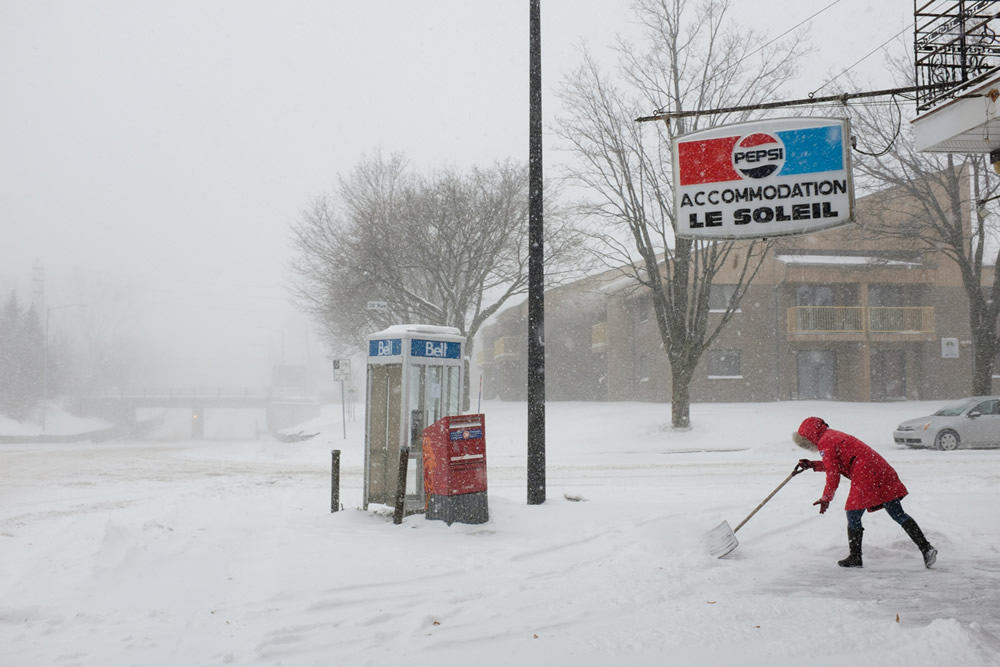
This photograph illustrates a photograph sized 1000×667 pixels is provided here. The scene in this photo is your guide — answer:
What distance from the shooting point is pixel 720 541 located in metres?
7.47

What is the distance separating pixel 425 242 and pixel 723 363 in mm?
13190

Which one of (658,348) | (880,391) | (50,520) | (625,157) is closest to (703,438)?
(625,157)

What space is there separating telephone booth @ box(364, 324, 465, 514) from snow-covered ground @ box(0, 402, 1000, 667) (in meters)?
0.53

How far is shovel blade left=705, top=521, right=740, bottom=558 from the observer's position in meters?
7.32

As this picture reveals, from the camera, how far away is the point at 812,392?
3173cm

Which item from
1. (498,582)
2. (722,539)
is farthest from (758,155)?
(498,582)

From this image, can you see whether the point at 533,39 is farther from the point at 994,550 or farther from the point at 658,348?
the point at 658,348

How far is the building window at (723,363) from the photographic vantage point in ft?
103

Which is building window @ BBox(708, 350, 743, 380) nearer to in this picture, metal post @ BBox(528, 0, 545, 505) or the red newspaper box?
metal post @ BBox(528, 0, 545, 505)

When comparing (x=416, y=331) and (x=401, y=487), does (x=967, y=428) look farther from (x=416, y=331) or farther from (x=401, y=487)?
(x=401, y=487)

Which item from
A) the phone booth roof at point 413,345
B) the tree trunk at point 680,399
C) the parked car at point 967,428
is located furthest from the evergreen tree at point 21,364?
the parked car at point 967,428

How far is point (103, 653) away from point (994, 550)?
7915 millimetres

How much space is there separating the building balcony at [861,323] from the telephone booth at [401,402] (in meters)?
24.4

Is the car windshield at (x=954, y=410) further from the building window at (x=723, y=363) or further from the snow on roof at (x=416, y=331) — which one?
the snow on roof at (x=416, y=331)
